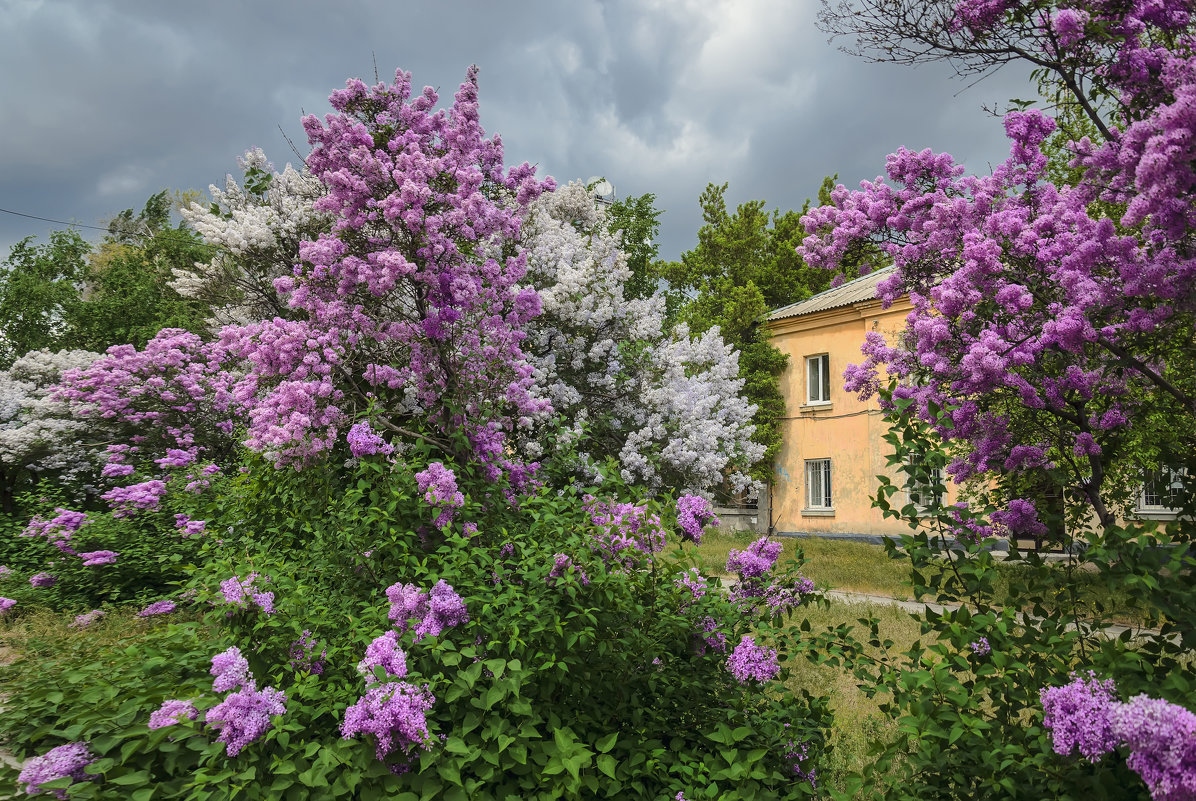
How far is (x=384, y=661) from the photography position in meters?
2.44

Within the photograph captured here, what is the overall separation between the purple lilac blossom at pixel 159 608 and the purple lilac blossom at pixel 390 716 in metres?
4.61

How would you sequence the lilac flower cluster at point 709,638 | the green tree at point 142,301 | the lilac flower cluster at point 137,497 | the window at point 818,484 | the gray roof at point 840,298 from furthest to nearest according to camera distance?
the window at point 818,484 → the gray roof at point 840,298 → the green tree at point 142,301 → the lilac flower cluster at point 137,497 → the lilac flower cluster at point 709,638

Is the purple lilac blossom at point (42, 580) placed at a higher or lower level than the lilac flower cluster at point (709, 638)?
lower

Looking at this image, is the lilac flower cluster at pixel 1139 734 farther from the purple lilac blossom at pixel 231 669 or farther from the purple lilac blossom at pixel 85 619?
the purple lilac blossom at pixel 85 619

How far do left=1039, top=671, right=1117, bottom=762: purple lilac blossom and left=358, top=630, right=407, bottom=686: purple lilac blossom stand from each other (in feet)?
6.70

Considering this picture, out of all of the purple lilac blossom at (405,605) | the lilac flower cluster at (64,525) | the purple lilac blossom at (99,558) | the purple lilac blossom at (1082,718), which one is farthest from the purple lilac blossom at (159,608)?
the purple lilac blossom at (1082,718)

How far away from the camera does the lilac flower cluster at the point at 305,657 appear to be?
276 cm

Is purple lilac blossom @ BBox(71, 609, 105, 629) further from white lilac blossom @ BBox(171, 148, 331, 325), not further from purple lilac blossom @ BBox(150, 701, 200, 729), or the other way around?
purple lilac blossom @ BBox(150, 701, 200, 729)

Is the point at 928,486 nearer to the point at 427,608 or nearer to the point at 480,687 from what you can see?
the point at 480,687

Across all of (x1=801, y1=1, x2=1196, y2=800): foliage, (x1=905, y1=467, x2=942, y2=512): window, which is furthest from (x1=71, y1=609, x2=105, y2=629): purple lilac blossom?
(x1=905, y1=467, x2=942, y2=512): window

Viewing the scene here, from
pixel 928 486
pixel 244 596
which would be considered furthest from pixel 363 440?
pixel 928 486

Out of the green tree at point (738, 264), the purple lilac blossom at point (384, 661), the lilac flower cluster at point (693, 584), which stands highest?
the green tree at point (738, 264)

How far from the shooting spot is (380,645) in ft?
8.05

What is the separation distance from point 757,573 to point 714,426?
7.46m
